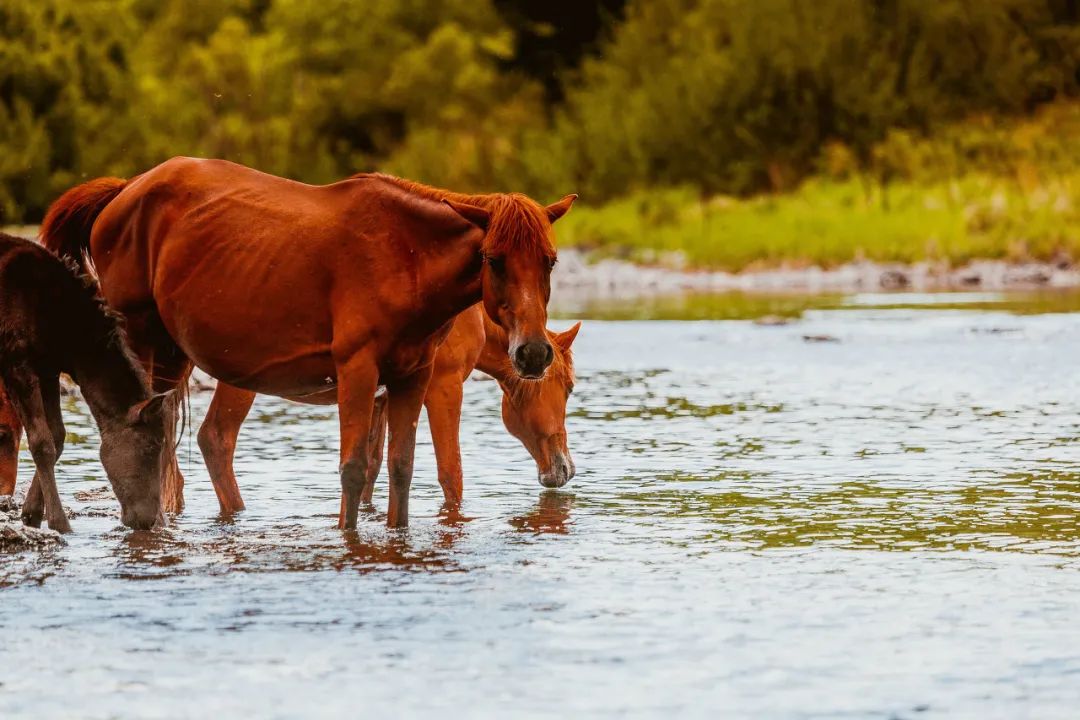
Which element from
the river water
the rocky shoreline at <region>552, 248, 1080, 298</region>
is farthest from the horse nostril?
the rocky shoreline at <region>552, 248, 1080, 298</region>

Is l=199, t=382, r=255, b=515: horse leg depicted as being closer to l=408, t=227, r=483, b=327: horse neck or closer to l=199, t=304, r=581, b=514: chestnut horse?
l=199, t=304, r=581, b=514: chestnut horse

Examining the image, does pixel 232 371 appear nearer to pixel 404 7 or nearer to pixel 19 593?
pixel 19 593

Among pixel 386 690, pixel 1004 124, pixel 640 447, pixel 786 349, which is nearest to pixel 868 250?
pixel 1004 124

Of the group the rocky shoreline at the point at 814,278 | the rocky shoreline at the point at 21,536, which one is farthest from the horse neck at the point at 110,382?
the rocky shoreline at the point at 814,278

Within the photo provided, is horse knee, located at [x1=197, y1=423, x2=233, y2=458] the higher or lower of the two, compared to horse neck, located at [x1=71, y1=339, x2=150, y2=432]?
lower

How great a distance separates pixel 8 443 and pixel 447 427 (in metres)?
2.27

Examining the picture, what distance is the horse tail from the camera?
940cm

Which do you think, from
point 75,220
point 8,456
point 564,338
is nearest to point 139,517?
point 8,456

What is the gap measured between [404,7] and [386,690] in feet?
201

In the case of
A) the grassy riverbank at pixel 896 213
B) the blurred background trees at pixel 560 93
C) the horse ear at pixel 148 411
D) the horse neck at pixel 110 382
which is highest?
the blurred background trees at pixel 560 93

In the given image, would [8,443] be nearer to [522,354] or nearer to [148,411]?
[148,411]

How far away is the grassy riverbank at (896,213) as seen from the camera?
3531cm

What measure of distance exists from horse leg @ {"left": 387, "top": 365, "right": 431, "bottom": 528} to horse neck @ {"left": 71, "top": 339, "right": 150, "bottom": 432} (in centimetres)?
120

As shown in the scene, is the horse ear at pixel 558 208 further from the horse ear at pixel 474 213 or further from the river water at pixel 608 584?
the river water at pixel 608 584
